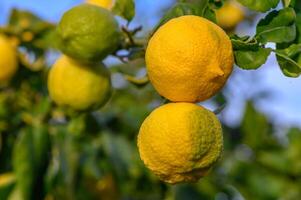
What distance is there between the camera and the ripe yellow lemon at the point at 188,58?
2.67 feet

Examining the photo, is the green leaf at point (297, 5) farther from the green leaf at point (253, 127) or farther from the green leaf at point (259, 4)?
the green leaf at point (253, 127)

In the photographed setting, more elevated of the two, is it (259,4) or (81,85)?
(259,4)

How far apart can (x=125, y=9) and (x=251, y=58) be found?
314mm

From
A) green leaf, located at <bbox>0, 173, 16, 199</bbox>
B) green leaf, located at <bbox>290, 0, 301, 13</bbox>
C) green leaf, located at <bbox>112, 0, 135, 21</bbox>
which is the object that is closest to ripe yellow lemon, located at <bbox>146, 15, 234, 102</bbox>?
green leaf, located at <bbox>290, 0, 301, 13</bbox>

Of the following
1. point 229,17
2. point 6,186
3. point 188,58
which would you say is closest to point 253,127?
point 229,17

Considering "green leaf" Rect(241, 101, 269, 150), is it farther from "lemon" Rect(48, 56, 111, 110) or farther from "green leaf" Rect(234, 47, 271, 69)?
"green leaf" Rect(234, 47, 271, 69)

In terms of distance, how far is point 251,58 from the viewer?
0.89m

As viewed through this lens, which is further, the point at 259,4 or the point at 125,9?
the point at 125,9

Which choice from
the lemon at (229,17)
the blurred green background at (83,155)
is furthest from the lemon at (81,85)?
the lemon at (229,17)

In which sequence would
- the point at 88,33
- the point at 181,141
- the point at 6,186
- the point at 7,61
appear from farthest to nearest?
1. the point at 7,61
2. the point at 6,186
3. the point at 88,33
4. the point at 181,141

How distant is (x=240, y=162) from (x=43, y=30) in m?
0.85

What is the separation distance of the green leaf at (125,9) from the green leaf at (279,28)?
276 millimetres

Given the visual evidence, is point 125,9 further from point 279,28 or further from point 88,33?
point 279,28

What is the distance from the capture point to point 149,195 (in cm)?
202
